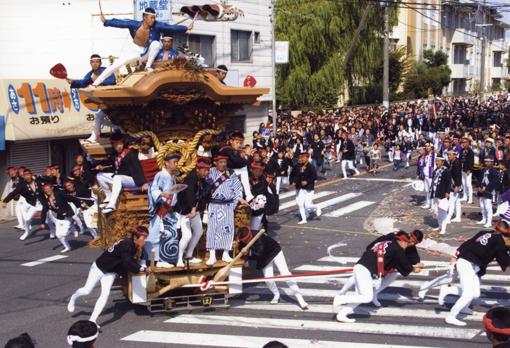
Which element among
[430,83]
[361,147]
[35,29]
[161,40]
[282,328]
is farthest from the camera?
[430,83]

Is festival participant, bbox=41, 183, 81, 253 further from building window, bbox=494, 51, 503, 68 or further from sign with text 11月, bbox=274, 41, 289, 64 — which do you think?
building window, bbox=494, 51, 503, 68

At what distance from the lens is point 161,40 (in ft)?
35.5

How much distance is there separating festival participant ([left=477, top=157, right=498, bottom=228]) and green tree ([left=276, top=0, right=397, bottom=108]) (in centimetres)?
2401

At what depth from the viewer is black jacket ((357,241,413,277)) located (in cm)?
930

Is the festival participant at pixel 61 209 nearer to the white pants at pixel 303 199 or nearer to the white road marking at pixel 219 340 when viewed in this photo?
the white pants at pixel 303 199

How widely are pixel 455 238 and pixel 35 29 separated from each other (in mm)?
16524

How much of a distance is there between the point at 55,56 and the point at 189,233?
16.0 metres

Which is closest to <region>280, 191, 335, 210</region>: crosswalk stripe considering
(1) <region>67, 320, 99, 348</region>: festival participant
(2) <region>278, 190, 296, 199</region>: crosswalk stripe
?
(2) <region>278, 190, 296, 199</region>: crosswalk stripe

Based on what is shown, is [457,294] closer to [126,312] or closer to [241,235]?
[241,235]

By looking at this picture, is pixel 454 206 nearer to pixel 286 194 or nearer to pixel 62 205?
pixel 286 194

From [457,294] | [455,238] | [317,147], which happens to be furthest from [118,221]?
[317,147]

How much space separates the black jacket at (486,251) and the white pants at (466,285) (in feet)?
0.31

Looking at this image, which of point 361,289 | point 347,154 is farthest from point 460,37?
point 361,289

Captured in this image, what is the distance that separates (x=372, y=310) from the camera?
32.7 ft
